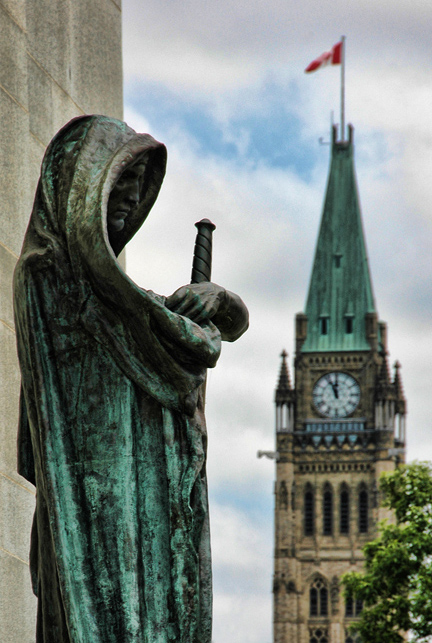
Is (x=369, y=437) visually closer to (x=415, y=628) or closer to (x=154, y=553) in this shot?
(x=415, y=628)

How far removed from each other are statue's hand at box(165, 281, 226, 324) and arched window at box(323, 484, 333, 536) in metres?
109

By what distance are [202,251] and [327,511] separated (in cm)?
10945

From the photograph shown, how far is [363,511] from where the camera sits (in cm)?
11169

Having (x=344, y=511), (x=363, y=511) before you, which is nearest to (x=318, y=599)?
(x=344, y=511)

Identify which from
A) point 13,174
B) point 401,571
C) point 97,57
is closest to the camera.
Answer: point 13,174

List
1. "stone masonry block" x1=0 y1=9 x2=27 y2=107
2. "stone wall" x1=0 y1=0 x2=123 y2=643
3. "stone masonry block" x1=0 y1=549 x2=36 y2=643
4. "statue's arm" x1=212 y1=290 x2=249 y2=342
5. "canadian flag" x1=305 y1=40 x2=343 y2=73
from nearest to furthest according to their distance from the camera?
"statue's arm" x1=212 y1=290 x2=249 y2=342 → "stone masonry block" x1=0 y1=549 x2=36 y2=643 → "stone wall" x1=0 y1=0 x2=123 y2=643 → "stone masonry block" x1=0 y1=9 x2=27 y2=107 → "canadian flag" x1=305 y1=40 x2=343 y2=73

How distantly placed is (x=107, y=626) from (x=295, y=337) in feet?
364

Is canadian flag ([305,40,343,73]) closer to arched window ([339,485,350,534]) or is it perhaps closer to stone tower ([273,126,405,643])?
stone tower ([273,126,405,643])

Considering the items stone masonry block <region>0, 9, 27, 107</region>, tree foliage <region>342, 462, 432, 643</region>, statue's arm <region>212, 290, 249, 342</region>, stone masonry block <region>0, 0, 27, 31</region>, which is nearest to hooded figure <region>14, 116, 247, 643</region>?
statue's arm <region>212, 290, 249, 342</region>

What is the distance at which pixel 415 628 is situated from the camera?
31.0m

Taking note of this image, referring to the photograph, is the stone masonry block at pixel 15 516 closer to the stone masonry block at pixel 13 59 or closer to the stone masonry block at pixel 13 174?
the stone masonry block at pixel 13 174

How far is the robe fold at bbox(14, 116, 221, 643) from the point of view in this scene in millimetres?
3549

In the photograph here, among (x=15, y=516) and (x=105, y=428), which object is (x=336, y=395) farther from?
(x=105, y=428)

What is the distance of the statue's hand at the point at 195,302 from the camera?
3732mm
